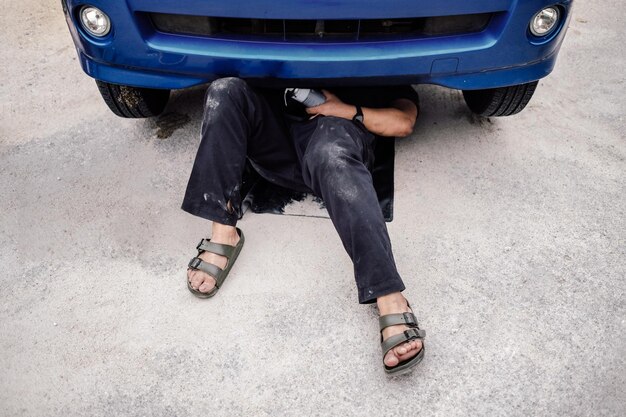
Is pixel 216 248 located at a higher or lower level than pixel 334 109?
lower

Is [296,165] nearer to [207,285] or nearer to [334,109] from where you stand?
[334,109]

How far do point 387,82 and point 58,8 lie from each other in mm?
2527

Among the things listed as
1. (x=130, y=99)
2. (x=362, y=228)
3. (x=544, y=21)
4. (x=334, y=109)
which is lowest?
(x=130, y=99)

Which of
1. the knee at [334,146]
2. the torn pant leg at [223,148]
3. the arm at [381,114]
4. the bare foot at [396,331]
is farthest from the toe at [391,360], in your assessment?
the arm at [381,114]

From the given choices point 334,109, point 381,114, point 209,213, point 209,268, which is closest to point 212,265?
point 209,268

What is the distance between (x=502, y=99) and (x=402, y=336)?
1197mm

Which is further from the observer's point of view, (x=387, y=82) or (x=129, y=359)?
(x=387, y=82)

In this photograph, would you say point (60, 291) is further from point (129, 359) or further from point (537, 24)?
point (537, 24)

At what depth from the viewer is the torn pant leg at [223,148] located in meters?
1.88

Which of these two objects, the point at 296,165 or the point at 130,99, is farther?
the point at 130,99

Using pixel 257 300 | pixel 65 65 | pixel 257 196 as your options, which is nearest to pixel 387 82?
pixel 257 196

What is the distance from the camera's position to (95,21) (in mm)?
1909

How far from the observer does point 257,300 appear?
6.27 ft

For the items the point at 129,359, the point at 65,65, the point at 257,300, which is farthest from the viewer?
the point at 65,65
